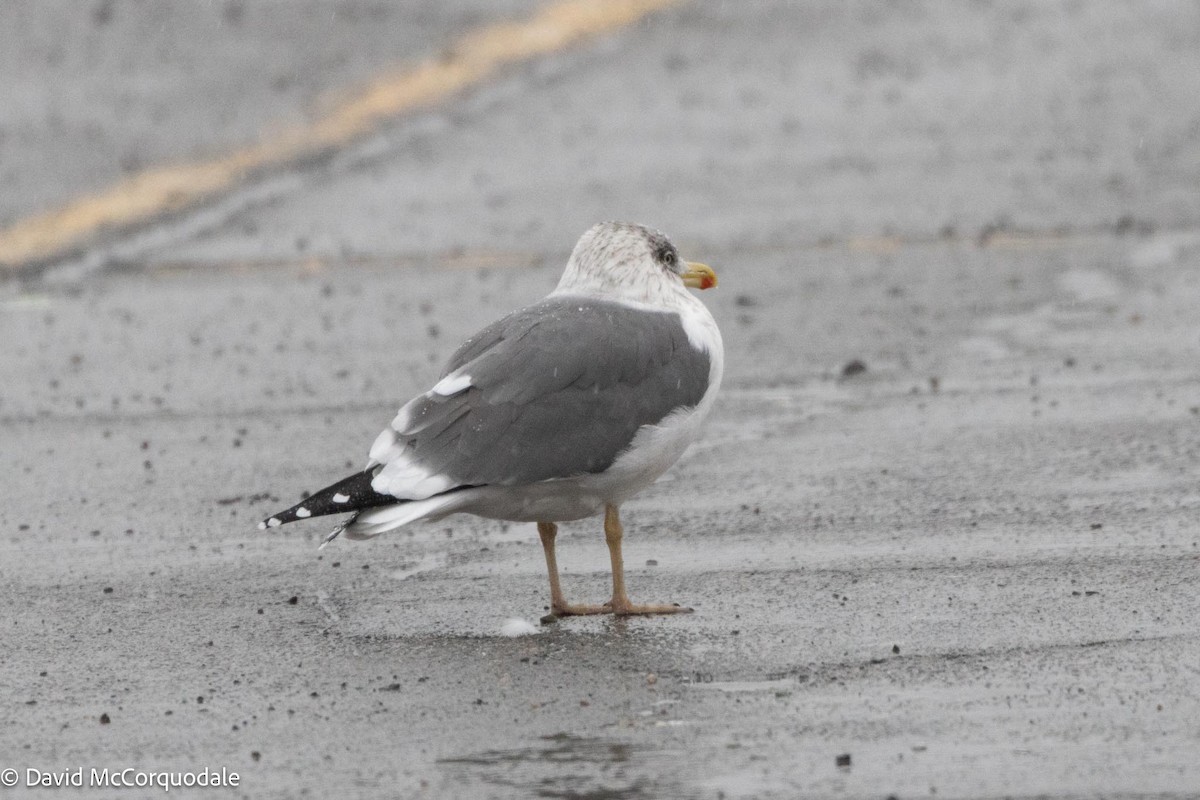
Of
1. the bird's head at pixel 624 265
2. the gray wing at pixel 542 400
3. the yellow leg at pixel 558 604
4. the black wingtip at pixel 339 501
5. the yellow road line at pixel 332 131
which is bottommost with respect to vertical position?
the yellow leg at pixel 558 604

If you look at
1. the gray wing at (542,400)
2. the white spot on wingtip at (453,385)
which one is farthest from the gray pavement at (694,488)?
the white spot on wingtip at (453,385)

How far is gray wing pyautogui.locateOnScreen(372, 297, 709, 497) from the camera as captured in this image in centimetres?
600

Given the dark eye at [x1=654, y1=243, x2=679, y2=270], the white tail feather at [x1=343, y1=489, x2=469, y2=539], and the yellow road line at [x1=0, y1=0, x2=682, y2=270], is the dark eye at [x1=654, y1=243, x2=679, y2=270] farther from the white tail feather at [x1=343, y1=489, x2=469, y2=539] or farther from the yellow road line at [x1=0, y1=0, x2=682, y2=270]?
the yellow road line at [x1=0, y1=0, x2=682, y2=270]

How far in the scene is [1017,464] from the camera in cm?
759

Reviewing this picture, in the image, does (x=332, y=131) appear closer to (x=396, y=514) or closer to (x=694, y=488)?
(x=694, y=488)

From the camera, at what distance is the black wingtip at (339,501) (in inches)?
229

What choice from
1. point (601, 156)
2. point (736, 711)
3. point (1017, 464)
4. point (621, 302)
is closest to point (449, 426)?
point (621, 302)

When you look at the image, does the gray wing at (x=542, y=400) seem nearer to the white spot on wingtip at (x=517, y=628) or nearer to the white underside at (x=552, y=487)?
the white underside at (x=552, y=487)

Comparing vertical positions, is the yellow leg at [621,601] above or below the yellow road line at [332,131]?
below

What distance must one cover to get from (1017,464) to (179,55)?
13.0 meters

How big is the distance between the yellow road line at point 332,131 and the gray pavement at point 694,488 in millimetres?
463

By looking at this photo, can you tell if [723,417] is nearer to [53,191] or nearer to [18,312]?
[18,312]

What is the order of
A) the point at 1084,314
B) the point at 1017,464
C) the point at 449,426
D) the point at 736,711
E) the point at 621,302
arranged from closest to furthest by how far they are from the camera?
1. the point at 736,711
2. the point at 449,426
3. the point at 621,302
4. the point at 1017,464
5. the point at 1084,314

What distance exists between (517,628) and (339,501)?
0.63m
